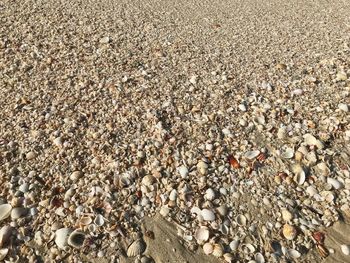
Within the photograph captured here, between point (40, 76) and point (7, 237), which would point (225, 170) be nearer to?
point (7, 237)

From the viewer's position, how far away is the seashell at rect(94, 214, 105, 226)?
3.53 meters

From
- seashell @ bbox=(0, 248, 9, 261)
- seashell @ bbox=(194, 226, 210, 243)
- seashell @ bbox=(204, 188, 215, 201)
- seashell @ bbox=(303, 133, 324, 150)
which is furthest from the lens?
seashell @ bbox=(303, 133, 324, 150)

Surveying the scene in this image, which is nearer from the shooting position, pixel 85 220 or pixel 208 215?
pixel 85 220

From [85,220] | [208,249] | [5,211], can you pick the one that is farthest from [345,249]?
[5,211]

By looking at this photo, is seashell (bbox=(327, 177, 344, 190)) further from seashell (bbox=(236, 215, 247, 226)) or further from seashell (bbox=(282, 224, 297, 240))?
seashell (bbox=(236, 215, 247, 226))

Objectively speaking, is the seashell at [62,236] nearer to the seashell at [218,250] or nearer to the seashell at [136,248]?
the seashell at [136,248]

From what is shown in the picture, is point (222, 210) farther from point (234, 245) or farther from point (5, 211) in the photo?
point (5, 211)

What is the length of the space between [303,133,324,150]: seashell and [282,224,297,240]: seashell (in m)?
1.31

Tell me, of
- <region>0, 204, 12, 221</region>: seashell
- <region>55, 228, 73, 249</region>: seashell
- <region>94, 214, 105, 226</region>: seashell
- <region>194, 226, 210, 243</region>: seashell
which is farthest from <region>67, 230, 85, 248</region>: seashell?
<region>194, 226, 210, 243</region>: seashell

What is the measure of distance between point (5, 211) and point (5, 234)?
0.28 m

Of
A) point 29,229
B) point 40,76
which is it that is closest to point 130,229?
point 29,229

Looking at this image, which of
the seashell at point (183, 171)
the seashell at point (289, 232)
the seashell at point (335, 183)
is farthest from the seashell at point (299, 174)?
the seashell at point (183, 171)

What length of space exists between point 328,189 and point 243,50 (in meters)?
3.33

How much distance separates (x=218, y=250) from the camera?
3.41 m
